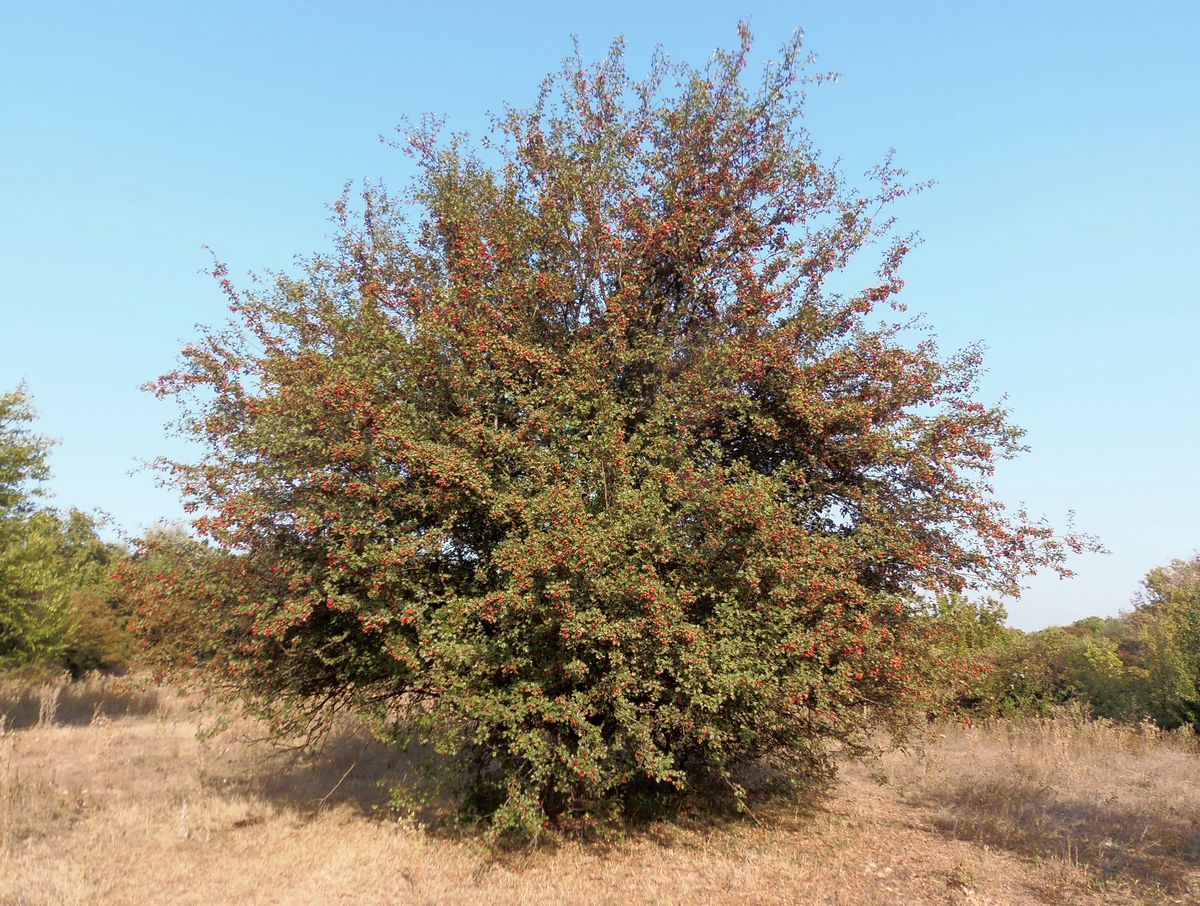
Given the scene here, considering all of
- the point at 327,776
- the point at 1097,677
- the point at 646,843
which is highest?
the point at 1097,677

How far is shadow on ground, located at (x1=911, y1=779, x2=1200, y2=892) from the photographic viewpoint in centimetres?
917

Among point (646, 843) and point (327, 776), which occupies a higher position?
point (646, 843)

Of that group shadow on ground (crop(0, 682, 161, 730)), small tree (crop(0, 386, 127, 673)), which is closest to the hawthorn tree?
small tree (crop(0, 386, 127, 673))

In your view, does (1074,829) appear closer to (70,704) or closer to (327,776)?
(327,776)

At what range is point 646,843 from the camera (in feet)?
35.0

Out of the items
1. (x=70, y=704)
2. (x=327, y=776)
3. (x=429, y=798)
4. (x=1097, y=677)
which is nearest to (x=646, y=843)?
(x=429, y=798)

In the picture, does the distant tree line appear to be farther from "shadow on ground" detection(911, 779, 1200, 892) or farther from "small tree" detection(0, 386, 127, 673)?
"small tree" detection(0, 386, 127, 673)

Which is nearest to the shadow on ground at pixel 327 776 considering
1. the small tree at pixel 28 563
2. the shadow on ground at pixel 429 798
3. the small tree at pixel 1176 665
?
the shadow on ground at pixel 429 798

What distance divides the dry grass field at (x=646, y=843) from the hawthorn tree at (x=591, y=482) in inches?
43.2

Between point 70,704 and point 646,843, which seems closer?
point 646,843

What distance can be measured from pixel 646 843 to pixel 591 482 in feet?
17.8

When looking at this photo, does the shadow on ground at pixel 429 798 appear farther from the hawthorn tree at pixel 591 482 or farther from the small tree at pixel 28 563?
the small tree at pixel 28 563

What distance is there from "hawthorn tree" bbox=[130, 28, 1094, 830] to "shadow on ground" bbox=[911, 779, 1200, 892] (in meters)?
2.34

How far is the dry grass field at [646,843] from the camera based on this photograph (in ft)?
28.2
